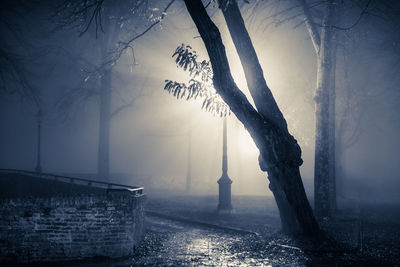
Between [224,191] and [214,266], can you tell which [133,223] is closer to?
[214,266]

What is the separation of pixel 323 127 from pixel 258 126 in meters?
5.92

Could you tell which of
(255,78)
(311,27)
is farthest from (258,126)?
(311,27)

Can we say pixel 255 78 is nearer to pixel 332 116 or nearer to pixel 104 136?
pixel 332 116

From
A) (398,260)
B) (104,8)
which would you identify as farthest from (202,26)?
(104,8)

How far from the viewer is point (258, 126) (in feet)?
20.7

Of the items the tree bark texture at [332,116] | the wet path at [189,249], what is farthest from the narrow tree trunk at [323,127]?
the wet path at [189,249]

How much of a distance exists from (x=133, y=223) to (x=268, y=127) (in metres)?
3.50

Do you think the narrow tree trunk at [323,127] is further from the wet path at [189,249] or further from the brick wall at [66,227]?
the brick wall at [66,227]

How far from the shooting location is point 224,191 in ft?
42.9

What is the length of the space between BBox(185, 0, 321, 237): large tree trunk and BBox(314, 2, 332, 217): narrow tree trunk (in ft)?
16.5

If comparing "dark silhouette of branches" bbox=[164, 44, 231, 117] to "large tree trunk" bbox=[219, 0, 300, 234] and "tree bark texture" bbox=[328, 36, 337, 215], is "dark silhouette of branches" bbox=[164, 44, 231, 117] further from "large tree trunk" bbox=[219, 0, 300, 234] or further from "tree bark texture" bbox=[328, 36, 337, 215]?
"tree bark texture" bbox=[328, 36, 337, 215]

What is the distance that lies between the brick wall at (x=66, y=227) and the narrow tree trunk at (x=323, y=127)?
7.05m

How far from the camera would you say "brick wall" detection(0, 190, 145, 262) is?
6387mm

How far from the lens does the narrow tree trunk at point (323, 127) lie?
36.4ft
